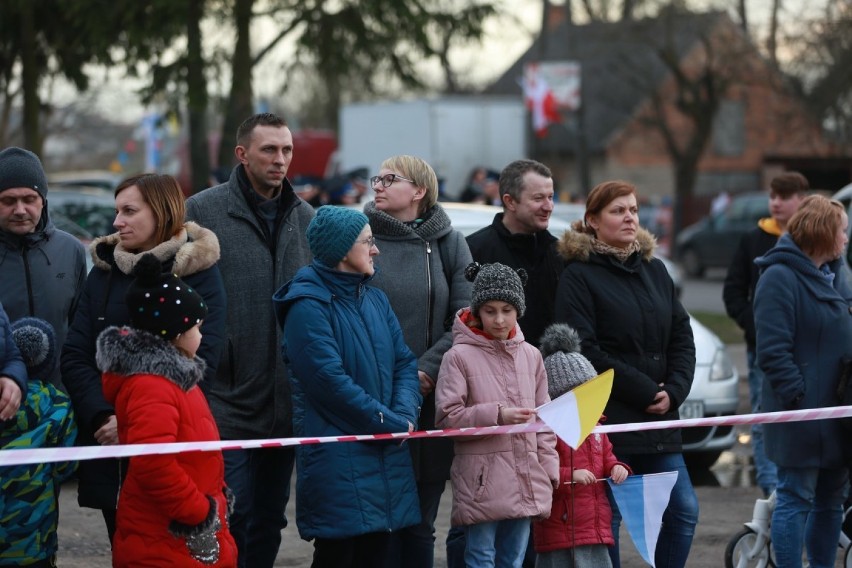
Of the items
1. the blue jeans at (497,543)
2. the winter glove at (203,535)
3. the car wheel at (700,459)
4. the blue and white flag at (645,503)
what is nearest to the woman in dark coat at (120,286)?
the winter glove at (203,535)

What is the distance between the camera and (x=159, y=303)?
442 cm

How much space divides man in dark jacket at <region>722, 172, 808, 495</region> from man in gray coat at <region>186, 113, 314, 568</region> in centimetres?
394

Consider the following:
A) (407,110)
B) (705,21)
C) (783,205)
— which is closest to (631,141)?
(705,21)

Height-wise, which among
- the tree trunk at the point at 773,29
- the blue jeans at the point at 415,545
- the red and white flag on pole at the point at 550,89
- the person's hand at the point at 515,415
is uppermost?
the tree trunk at the point at 773,29

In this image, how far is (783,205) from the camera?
845 centimetres

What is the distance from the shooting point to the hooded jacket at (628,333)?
5723 millimetres

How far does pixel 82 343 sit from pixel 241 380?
75cm

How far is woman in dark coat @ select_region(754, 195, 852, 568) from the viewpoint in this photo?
19.6 ft

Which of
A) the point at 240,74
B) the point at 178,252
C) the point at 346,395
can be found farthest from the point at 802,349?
the point at 240,74

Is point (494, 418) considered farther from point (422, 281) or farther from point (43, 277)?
point (43, 277)

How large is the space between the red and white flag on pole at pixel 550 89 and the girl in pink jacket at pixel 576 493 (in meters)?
29.9

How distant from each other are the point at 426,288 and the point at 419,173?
0.50 m

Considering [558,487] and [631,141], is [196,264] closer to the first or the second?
[558,487]

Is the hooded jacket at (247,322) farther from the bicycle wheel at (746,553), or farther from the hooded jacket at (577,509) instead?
the bicycle wheel at (746,553)
